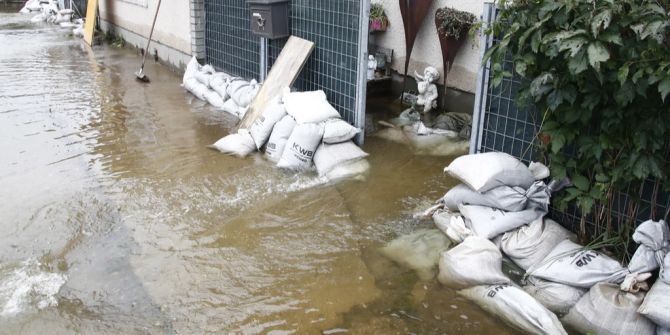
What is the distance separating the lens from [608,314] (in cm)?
285

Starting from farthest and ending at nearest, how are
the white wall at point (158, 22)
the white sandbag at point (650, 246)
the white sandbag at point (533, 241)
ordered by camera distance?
the white wall at point (158, 22) → the white sandbag at point (533, 241) → the white sandbag at point (650, 246)

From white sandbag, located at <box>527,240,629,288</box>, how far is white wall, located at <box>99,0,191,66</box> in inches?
260

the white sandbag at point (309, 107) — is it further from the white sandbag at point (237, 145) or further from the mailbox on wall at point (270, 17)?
the mailbox on wall at point (270, 17)

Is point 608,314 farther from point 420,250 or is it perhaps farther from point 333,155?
point 333,155

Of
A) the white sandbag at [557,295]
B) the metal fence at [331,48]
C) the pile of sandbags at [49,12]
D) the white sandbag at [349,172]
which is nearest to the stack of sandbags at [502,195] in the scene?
the white sandbag at [557,295]

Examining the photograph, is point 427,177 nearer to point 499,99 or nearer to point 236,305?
point 499,99

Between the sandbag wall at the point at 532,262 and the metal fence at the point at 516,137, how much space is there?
16 centimetres

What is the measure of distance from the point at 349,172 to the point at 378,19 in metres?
2.99

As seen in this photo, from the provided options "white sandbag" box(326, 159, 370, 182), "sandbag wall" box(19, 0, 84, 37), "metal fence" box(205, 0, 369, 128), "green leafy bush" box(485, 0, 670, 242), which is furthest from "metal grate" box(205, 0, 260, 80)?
"sandbag wall" box(19, 0, 84, 37)

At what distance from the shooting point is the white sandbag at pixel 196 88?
7.50 m

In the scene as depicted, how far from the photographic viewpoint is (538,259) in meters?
3.41

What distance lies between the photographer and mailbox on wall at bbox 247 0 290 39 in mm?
6051

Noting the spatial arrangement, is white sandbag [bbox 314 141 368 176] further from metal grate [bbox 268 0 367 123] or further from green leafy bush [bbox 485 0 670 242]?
green leafy bush [bbox 485 0 670 242]

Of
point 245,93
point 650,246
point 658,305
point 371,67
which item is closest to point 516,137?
point 650,246
